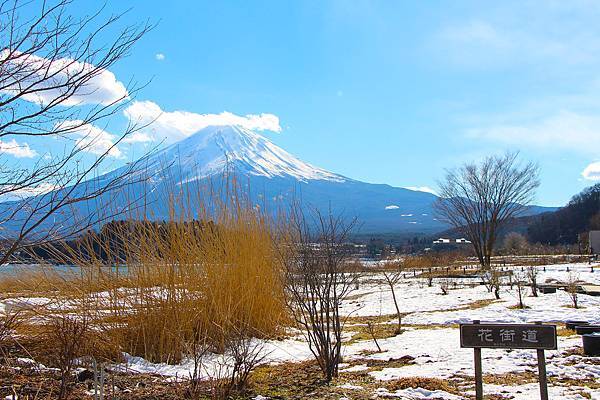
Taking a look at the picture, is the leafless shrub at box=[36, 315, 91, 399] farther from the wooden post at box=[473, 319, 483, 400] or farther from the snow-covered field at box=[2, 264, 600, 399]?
the wooden post at box=[473, 319, 483, 400]

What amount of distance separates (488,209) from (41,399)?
33208 mm

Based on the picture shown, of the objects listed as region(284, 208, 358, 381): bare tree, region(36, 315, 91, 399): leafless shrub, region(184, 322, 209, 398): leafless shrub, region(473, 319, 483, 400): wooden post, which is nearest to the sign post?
region(473, 319, 483, 400): wooden post

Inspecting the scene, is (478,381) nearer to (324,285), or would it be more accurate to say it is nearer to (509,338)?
(509,338)

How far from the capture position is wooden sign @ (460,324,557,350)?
4.51 m

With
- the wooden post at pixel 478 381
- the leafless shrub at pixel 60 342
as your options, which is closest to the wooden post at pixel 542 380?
the wooden post at pixel 478 381

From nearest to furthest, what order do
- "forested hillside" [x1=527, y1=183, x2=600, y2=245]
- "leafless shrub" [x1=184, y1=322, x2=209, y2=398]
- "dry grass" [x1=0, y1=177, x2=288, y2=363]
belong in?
"leafless shrub" [x1=184, y1=322, x2=209, y2=398]
"dry grass" [x1=0, y1=177, x2=288, y2=363]
"forested hillside" [x1=527, y1=183, x2=600, y2=245]

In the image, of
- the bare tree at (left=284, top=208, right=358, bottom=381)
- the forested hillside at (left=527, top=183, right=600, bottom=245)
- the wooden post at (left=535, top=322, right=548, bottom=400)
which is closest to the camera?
the wooden post at (left=535, top=322, right=548, bottom=400)

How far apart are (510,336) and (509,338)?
0.08 feet

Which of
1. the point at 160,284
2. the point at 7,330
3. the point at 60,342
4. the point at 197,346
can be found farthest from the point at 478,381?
the point at 7,330

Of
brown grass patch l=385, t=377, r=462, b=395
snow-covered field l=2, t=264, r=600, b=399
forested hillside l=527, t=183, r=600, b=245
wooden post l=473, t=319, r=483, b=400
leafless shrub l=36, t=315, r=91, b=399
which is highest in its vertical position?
forested hillside l=527, t=183, r=600, b=245

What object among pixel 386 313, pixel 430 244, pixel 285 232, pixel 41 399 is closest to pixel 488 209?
pixel 386 313

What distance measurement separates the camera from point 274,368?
6.40 meters

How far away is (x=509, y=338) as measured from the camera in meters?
4.66

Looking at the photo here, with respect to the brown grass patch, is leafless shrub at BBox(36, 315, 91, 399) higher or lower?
higher
